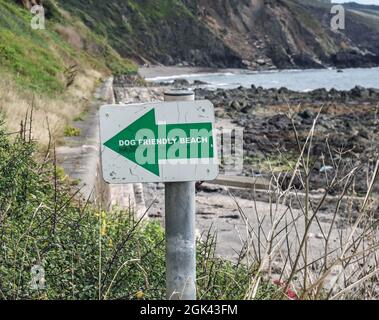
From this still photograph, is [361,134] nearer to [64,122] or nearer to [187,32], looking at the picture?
[64,122]

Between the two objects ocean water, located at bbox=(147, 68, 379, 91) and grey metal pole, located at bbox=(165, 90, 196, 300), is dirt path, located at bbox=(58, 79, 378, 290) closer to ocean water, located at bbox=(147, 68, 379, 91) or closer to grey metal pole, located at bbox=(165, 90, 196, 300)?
grey metal pole, located at bbox=(165, 90, 196, 300)

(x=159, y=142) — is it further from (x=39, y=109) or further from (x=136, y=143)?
(x=39, y=109)

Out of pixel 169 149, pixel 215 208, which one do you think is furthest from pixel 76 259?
pixel 215 208

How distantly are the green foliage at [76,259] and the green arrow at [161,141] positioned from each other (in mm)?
511

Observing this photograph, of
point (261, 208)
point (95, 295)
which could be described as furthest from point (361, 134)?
point (95, 295)

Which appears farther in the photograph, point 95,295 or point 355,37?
point 355,37

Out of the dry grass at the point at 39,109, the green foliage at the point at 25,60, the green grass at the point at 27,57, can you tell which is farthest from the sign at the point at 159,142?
the green foliage at the point at 25,60

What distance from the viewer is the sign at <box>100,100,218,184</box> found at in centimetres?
220

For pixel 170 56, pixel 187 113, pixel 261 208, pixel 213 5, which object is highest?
pixel 213 5

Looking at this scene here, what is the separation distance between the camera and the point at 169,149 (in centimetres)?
220

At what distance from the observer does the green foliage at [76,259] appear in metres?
2.88

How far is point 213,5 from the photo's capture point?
111m

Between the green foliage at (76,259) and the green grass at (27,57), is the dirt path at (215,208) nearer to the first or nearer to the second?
the green grass at (27,57)
